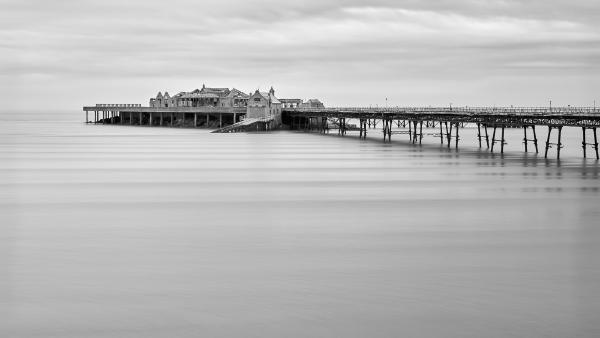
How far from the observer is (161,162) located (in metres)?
54.8

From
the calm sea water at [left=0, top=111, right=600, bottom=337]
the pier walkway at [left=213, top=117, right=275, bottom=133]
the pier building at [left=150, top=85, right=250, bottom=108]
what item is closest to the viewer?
the calm sea water at [left=0, top=111, right=600, bottom=337]

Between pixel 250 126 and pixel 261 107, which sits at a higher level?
pixel 261 107

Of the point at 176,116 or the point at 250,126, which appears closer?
the point at 250,126

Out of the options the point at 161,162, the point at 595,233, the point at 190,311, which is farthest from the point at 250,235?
the point at 161,162

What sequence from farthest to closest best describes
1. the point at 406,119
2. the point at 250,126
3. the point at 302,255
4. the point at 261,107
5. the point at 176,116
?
the point at 176,116 → the point at 261,107 → the point at 250,126 → the point at 406,119 → the point at 302,255

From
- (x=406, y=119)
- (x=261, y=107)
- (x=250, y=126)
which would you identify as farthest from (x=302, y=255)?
(x=261, y=107)

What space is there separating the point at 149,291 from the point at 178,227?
854cm

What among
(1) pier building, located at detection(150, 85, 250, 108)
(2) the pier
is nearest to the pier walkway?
(2) the pier

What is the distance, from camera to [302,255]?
22.0 metres

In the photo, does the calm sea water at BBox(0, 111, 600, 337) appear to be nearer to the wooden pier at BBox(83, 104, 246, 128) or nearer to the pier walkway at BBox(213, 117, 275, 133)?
the pier walkway at BBox(213, 117, 275, 133)

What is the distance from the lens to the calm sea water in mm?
15914

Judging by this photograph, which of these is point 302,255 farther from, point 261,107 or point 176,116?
point 176,116

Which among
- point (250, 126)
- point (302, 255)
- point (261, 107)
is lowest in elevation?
point (302, 255)

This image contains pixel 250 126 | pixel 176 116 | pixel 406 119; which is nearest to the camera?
pixel 406 119
